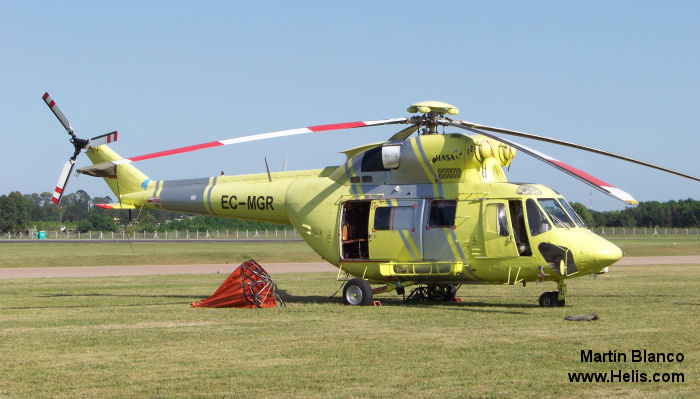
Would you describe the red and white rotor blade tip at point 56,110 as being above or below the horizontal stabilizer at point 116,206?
above

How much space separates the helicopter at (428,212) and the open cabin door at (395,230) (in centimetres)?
2

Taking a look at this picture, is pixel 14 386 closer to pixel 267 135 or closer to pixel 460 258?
pixel 267 135

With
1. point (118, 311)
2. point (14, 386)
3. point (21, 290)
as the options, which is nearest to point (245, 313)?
point (118, 311)

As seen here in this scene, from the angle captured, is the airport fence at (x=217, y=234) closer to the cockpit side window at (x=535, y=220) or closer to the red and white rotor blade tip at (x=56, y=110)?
the red and white rotor blade tip at (x=56, y=110)

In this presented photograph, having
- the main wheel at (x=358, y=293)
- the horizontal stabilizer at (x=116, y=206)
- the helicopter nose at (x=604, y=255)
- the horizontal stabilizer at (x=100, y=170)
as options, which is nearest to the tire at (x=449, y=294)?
the main wheel at (x=358, y=293)

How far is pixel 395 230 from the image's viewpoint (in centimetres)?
2017

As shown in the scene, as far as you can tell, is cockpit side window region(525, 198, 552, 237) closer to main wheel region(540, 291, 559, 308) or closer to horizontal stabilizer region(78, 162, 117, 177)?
main wheel region(540, 291, 559, 308)

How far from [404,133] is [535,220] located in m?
3.94

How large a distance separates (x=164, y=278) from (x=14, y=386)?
2275cm

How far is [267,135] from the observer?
60.2 ft

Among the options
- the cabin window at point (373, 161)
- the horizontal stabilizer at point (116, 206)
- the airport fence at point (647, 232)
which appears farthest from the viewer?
the airport fence at point (647, 232)

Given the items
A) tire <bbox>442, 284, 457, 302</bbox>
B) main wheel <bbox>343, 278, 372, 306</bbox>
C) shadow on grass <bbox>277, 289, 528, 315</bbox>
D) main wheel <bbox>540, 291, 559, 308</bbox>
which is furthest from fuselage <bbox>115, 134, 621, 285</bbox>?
tire <bbox>442, 284, 457, 302</bbox>

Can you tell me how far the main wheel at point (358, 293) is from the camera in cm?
2011

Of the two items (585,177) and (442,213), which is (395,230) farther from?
(585,177)
